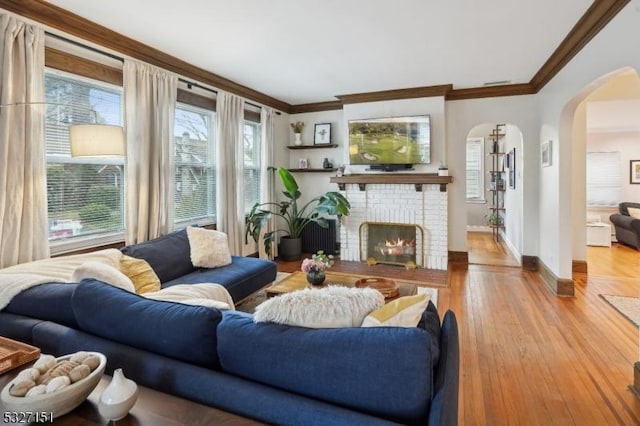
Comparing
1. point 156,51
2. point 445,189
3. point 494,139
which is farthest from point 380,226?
point 494,139

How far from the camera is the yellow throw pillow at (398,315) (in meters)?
1.20

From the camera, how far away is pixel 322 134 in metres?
5.98

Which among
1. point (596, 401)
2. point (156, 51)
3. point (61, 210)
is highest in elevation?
point (156, 51)

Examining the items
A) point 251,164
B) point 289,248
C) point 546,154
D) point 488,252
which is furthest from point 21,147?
point 488,252

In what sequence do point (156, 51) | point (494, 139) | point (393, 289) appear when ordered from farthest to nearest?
point (494, 139), point (156, 51), point (393, 289)

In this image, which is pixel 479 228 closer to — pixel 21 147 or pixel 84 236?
pixel 84 236

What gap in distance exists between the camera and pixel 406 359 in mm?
975

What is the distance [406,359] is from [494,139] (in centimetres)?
797

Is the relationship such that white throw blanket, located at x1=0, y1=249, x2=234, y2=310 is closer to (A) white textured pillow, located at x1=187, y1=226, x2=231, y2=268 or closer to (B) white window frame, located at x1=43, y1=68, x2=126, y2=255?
(B) white window frame, located at x1=43, y1=68, x2=126, y2=255

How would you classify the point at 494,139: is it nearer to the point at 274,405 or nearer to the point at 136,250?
the point at 136,250

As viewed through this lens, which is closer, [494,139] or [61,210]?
[61,210]

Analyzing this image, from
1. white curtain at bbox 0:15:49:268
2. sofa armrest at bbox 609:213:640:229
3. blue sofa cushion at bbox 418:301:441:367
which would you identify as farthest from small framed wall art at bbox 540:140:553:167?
white curtain at bbox 0:15:49:268

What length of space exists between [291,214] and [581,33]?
4479 mm

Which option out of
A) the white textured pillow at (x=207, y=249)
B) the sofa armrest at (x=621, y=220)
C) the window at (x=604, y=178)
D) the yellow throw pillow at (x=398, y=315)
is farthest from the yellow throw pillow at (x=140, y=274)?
the window at (x=604, y=178)
